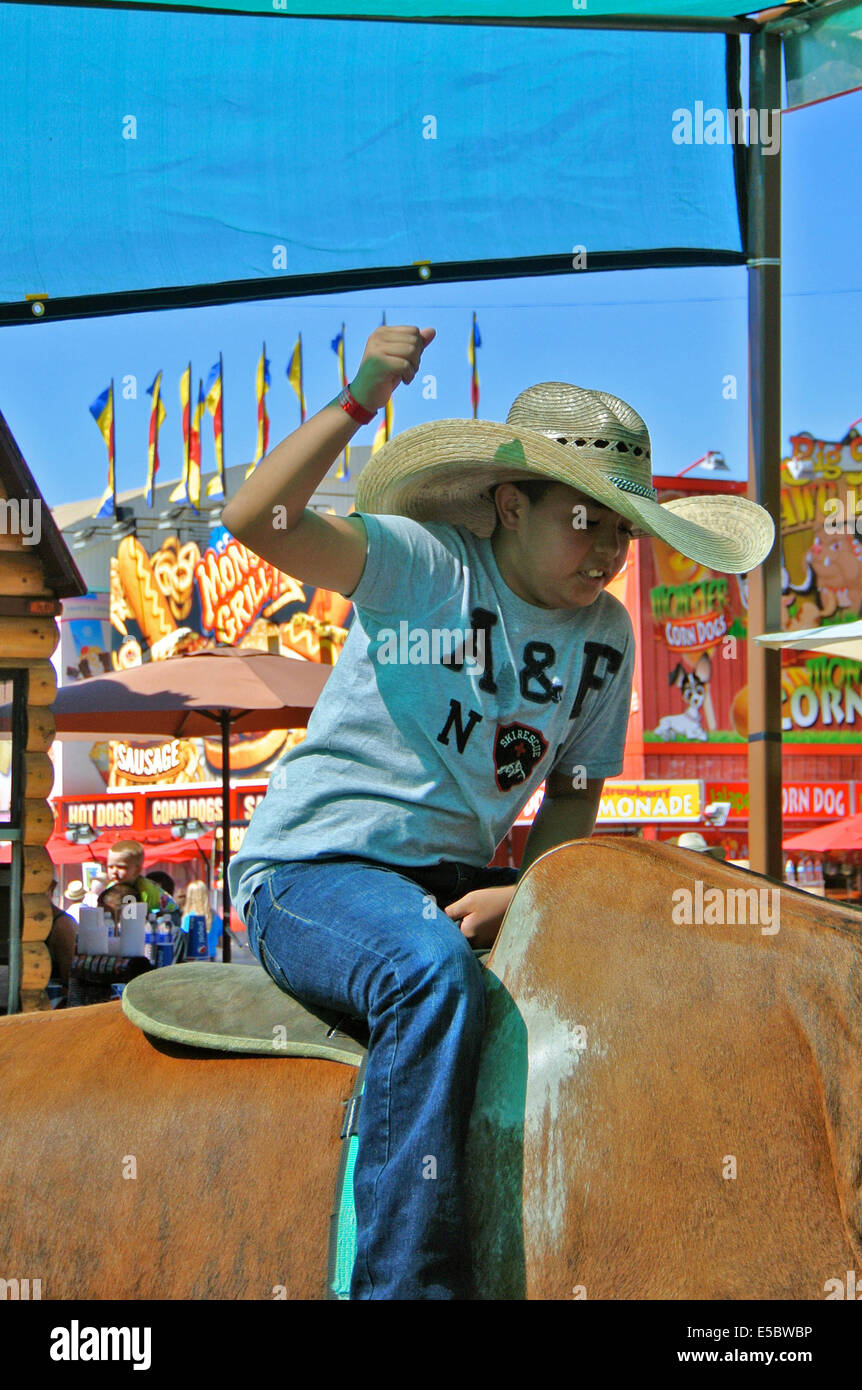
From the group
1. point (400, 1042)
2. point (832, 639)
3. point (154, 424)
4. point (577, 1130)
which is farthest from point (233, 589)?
point (577, 1130)

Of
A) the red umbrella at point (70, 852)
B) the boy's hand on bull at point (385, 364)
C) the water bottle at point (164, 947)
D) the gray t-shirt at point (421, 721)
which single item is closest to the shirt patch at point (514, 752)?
the gray t-shirt at point (421, 721)

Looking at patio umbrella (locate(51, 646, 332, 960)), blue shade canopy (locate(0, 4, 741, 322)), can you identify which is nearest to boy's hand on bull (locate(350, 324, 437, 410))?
blue shade canopy (locate(0, 4, 741, 322))

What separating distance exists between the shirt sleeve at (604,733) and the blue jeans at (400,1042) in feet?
1.94

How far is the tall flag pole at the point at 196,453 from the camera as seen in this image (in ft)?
67.1

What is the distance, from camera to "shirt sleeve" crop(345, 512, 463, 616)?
75.8 inches

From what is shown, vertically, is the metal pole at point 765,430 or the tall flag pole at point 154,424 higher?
the tall flag pole at point 154,424

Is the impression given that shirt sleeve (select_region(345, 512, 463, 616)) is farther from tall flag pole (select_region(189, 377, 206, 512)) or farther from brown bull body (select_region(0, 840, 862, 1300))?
tall flag pole (select_region(189, 377, 206, 512))

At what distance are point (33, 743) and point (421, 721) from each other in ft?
15.1

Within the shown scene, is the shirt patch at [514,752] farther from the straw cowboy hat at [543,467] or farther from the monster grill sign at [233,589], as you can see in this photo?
the monster grill sign at [233,589]

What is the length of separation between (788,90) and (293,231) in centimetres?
174
